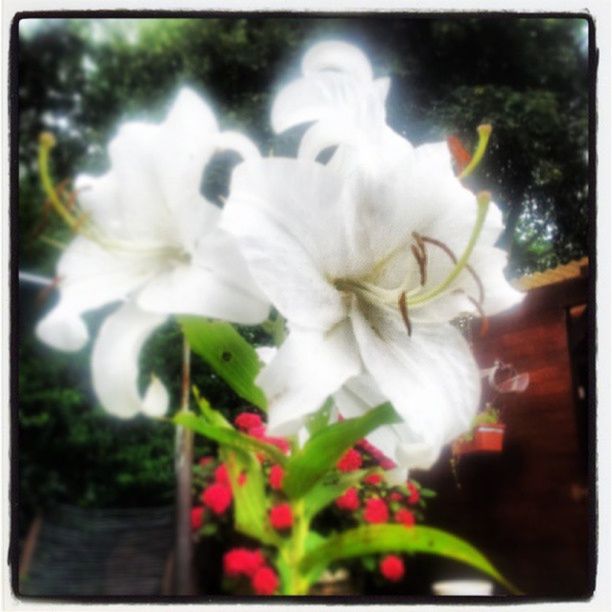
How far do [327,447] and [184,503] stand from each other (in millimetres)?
186

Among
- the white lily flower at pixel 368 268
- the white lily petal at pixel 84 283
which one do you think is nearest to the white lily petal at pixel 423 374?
the white lily flower at pixel 368 268

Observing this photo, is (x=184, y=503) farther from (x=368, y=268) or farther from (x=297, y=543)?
(x=368, y=268)

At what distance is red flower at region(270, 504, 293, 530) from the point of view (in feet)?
1.31

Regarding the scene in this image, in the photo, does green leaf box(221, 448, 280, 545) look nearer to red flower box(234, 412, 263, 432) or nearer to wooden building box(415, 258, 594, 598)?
red flower box(234, 412, 263, 432)

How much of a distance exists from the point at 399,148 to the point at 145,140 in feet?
0.37

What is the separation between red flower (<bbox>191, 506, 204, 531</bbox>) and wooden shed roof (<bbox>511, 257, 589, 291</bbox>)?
243mm

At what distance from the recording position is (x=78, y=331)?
1.16ft

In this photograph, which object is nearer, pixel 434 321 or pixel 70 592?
pixel 434 321

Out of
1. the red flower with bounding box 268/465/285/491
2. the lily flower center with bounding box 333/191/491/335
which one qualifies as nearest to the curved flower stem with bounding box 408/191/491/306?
the lily flower center with bounding box 333/191/491/335

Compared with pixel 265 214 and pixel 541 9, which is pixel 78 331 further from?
pixel 541 9

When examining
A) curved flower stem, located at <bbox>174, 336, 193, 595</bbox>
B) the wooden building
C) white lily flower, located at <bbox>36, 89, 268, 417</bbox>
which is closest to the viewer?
white lily flower, located at <bbox>36, 89, 268, 417</bbox>

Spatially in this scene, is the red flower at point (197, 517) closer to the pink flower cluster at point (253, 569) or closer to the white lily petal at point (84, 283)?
the pink flower cluster at point (253, 569)

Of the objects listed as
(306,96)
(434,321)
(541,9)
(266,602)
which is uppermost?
(541,9)

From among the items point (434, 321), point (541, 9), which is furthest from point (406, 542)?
point (541, 9)
